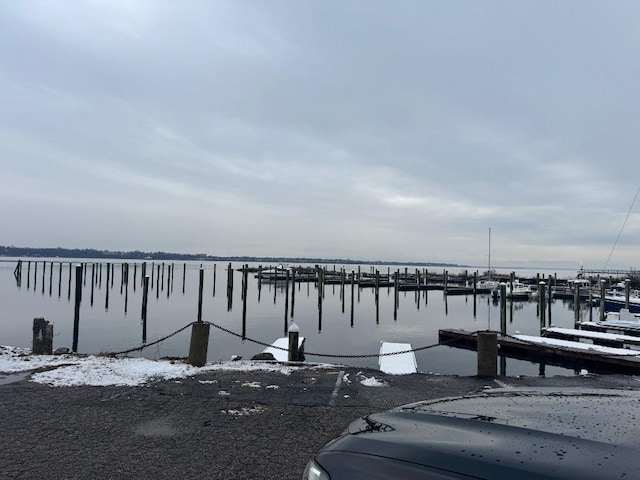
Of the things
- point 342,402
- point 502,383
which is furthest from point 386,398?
point 502,383

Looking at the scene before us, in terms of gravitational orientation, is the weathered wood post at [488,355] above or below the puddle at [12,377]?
above

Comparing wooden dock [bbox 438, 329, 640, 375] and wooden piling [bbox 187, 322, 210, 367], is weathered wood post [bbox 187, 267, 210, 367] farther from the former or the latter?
wooden dock [bbox 438, 329, 640, 375]

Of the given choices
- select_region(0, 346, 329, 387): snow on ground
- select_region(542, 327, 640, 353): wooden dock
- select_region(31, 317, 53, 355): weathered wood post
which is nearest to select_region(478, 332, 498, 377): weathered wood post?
select_region(0, 346, 329, 387): snow on ground

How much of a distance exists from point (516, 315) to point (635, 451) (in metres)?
38.7

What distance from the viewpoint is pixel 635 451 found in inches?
67.5

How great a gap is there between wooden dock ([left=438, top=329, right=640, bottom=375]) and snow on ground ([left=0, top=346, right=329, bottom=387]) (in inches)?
218

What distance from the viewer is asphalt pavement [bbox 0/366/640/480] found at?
430 centimetres

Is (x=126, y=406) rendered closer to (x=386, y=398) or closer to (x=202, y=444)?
(x=202, y=444)

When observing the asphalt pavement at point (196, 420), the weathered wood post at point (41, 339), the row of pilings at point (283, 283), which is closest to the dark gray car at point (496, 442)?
Answer: the asphalt pavement at point (196, 420)

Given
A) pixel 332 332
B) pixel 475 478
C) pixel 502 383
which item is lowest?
pixel 332 332

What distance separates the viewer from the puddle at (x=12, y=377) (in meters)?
7.48

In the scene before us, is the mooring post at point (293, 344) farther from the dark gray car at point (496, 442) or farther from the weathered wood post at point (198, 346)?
the dark gray car at point (496, 442)

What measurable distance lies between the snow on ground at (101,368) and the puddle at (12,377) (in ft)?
0.49

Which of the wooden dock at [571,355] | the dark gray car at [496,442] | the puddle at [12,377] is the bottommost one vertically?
the wooden dock at [571,355]
